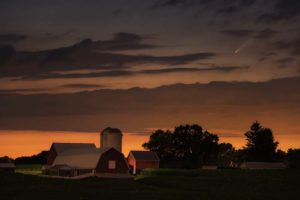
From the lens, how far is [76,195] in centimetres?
5162

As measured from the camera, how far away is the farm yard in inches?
2077

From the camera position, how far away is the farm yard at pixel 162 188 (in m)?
52.8

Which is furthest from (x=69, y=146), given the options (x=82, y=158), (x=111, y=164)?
(x=111, y=164)

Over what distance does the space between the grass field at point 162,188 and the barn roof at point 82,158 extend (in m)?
A: 24.2

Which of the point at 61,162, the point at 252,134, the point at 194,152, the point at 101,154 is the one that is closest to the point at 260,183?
the point at 101,154

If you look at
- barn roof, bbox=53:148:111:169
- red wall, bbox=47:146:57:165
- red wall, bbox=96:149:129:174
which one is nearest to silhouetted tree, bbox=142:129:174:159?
red wall, bbox=47:146:57:165

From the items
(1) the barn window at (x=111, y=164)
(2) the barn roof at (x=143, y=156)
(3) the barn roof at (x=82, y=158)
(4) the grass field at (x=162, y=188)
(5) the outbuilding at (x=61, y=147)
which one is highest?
(5) the outbuilding at (x=61, y=147)

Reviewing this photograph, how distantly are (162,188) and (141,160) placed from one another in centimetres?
8094

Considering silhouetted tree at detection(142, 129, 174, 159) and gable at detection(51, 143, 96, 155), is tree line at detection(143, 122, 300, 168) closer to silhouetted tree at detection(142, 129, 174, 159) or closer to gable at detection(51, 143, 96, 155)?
silhouetted tree at detection(142, 129, 174, 159)

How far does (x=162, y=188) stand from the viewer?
69312mm

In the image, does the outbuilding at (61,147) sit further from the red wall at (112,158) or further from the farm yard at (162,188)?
the farm yard at (162,188)

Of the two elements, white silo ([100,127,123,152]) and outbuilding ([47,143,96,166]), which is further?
outbuilding ([47,143,96,166])

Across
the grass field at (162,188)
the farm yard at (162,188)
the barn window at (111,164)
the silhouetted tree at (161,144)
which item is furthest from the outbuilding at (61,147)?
the grass field at (162,188)

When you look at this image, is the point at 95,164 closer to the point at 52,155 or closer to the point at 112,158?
the point at 112,158
